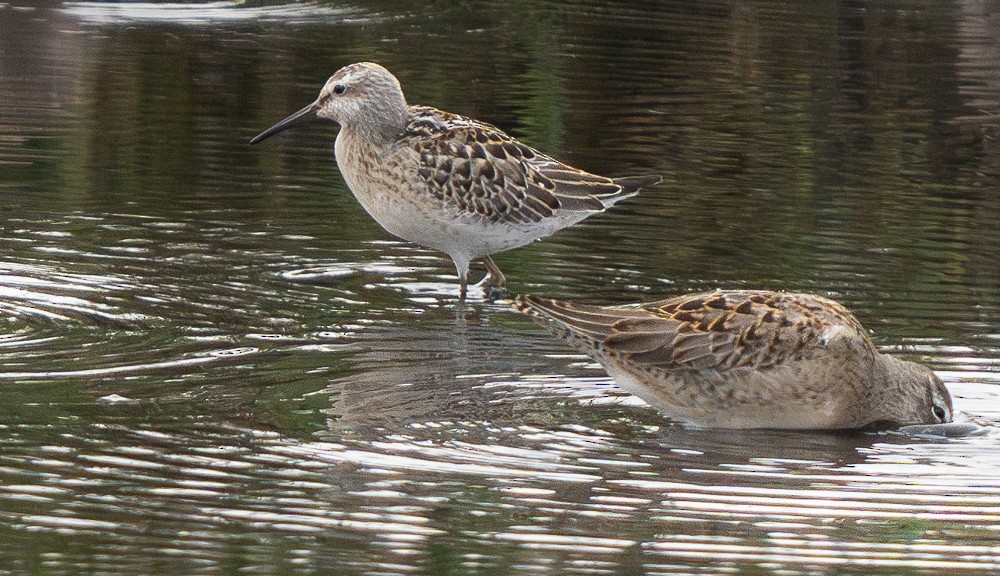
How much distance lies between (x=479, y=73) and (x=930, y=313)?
7463mm

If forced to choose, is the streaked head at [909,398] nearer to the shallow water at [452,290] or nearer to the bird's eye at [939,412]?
the bird's eye at [939,412]

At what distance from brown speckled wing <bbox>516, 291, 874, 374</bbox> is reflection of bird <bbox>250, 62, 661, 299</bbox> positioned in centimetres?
231

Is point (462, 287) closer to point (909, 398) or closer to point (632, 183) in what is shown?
point (632, 183)

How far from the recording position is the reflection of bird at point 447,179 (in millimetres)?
10562

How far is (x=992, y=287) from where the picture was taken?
1034 cm

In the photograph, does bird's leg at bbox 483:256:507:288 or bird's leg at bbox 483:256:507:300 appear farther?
bird's leg at bbox 483:256:507:288

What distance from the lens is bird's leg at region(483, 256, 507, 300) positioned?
10502 millimetres

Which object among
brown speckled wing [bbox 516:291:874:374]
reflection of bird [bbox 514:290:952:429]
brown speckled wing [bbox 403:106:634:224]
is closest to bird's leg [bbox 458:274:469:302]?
brown speckled wing [bbox 403:106:634:224]

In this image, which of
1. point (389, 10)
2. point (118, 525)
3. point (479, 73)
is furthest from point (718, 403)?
point (389, 10)

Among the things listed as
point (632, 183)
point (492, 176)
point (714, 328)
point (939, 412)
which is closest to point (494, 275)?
point (492, 176)

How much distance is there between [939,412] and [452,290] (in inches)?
139

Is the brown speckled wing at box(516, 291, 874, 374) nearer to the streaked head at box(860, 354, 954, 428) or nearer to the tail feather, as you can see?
the streaked head at box(860, 354, 954, 428)

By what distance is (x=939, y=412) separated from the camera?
25.9 feet

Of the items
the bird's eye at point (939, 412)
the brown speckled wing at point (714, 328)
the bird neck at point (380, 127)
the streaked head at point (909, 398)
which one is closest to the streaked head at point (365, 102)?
the bird neck at point (380, 127)
